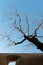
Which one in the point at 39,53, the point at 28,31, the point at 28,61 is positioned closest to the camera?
the point at 28,61

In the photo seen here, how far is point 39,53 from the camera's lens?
369 centimetres

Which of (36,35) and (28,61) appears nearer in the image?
(28,61)

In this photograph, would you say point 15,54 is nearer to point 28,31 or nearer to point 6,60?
point 6,60

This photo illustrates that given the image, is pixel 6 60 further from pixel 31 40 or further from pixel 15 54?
pixel 31 40

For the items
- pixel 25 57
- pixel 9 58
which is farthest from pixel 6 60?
pixel 25 57

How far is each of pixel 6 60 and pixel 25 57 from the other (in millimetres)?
352

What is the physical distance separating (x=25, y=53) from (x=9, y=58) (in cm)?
45

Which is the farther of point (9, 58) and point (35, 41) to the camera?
point (35, 41)

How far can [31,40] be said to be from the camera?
378cm

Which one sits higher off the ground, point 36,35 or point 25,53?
point 36,35

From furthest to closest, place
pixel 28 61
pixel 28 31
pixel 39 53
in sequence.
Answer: pixel 28 31, pixel 39 53, pixel 28 61

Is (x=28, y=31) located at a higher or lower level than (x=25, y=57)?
higher

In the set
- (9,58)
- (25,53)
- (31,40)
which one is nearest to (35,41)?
(31,40)

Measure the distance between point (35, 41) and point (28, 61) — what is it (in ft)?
1.66
